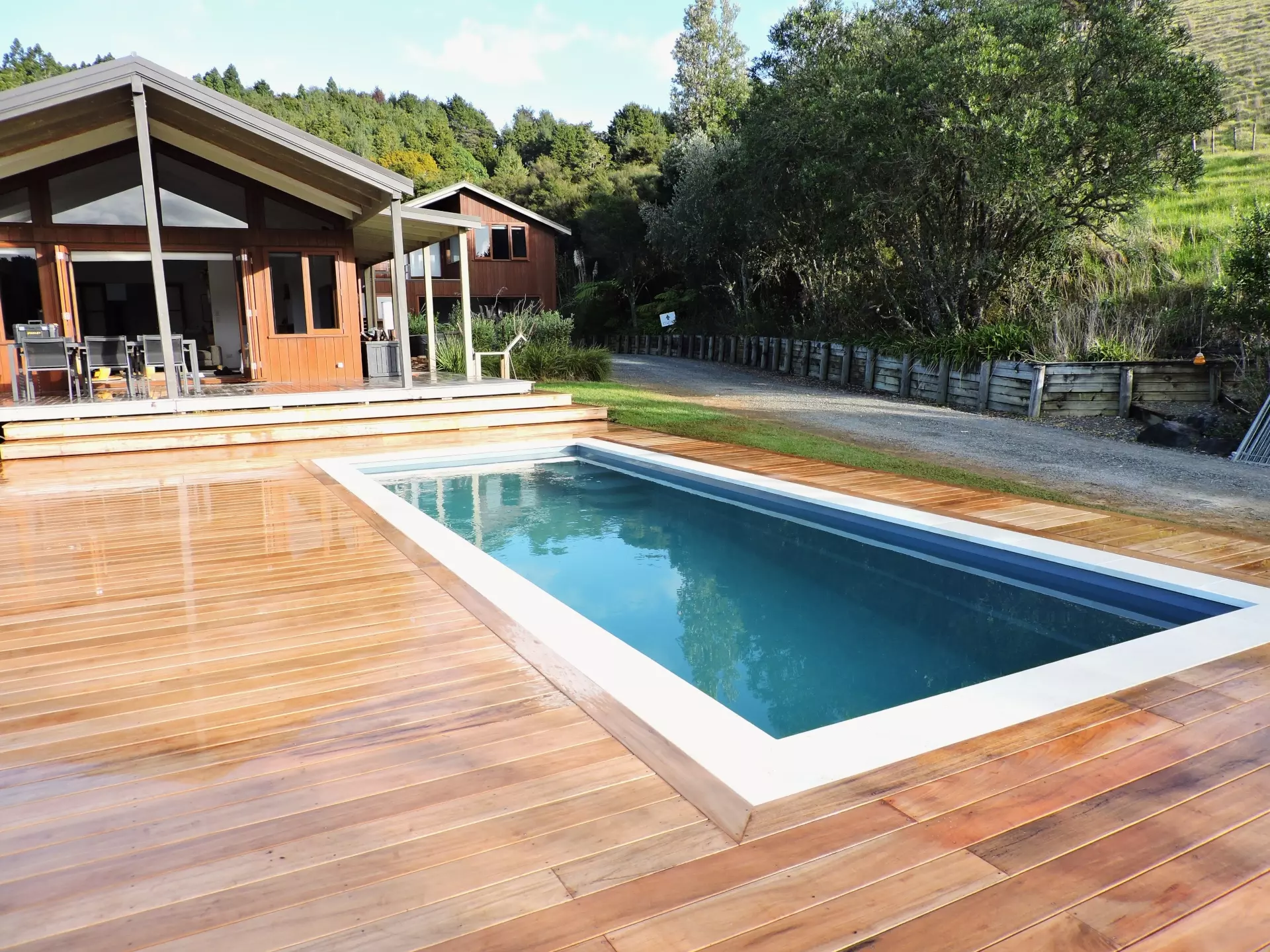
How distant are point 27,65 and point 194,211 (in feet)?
127

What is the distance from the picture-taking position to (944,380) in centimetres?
1277

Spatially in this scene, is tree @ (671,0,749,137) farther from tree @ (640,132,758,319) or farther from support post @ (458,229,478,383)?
support post @ (458,229,478,383)

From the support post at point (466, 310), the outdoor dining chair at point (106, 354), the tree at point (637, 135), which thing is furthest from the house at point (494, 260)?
the outdoor dining chair at point (106, 354)

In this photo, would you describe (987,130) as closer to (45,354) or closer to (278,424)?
(278,424)

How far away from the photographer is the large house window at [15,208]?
32.6ft

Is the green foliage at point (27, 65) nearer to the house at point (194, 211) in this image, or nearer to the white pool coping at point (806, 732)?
the house at point (194, 211)

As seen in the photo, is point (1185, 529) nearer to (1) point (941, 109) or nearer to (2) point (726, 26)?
(1) point (941, 109)

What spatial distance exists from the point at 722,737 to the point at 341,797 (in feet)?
3.41

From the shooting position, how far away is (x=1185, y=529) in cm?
491

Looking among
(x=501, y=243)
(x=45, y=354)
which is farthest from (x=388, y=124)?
(x=45, y=354)

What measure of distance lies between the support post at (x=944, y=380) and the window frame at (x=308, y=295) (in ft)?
28.7

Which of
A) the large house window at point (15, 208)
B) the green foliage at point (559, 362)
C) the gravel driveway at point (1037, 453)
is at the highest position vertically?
the large house window at point (15, 208)

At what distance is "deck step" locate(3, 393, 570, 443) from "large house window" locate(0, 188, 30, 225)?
→ 364cm

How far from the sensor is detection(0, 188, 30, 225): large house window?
9.93 metres
